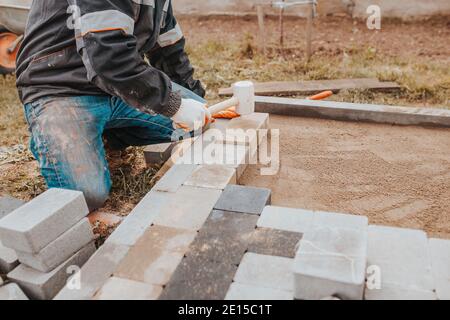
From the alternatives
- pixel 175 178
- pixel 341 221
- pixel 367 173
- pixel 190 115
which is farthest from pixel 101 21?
pixel 367 173

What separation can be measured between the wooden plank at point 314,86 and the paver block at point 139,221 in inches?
88.9

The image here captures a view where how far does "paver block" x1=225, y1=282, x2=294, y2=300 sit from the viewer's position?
5.46ft

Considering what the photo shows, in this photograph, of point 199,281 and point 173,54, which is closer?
point 199,281

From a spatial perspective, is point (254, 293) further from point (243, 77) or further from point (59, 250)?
point (243, 77)

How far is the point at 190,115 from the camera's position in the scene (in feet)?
8.50

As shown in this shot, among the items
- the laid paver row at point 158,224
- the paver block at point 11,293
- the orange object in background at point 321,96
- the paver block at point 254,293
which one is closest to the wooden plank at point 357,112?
the orange object in background at point 321,96

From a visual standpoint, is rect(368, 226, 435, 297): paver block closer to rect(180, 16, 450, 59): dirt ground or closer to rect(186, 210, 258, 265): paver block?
rect(186, 210, 258, 265): paver block

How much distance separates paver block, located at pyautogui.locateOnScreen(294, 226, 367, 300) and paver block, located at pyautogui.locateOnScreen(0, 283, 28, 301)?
1101 millimetres

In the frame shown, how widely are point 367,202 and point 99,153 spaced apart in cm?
159

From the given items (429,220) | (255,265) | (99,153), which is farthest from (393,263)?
(99,153)

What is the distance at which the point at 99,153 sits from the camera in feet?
8.92

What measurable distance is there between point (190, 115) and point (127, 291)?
44.6 inches

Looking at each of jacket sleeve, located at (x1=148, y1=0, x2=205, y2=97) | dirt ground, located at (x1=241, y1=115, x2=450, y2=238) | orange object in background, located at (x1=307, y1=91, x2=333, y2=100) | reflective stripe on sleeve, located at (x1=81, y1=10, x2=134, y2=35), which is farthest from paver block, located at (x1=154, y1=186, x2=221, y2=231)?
orange object in background, located at (x1=307, y1=91, x2=333, y2=100)
